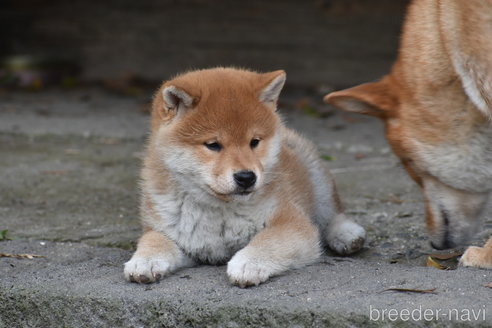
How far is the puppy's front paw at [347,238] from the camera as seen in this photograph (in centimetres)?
486

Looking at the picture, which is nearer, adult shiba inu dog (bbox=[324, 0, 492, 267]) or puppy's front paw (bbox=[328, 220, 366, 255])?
adult shiba inu dog (bbox=[324, 0, 492, 267])

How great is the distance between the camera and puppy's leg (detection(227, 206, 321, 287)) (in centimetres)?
Answer: 402

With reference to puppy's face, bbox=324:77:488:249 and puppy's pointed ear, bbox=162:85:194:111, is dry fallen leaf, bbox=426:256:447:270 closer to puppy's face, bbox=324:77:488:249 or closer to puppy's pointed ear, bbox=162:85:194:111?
puppy's face, bbox=324:77:488:249

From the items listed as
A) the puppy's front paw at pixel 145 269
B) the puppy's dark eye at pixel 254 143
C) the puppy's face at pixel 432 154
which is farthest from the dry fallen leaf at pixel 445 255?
the puppy's front paw at pixel 145 269

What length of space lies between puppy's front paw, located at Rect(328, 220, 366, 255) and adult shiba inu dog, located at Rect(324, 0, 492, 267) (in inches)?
18.8

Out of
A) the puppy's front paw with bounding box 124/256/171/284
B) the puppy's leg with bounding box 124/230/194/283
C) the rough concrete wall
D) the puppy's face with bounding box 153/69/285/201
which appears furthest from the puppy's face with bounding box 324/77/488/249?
the rough concrete wall

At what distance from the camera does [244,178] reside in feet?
13.5

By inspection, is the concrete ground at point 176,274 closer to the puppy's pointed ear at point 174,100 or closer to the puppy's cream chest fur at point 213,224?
the puppy's cream chest fur at point 213,224

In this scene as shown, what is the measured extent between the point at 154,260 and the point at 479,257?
173 centimetres

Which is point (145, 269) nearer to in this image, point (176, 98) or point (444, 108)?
point (176, 98)

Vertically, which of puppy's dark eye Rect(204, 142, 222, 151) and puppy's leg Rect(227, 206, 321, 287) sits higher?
puppy's dark eye Rect(204, 142, 222, 151)

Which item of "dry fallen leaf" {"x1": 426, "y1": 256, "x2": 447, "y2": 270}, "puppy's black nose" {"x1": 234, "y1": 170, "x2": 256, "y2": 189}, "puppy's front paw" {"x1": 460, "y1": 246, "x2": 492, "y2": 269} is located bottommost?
"dry fallen leaf" {"x1": 426, "y1": 256, "x2": 447, "y2": 270}

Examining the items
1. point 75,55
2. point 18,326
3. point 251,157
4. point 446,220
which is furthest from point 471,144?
point 75,55

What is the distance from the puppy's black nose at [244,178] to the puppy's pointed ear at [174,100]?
0.54 m
